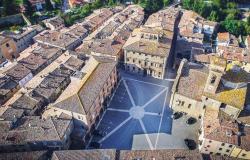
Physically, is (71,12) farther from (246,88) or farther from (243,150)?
(243,150)

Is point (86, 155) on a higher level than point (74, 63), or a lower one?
lower

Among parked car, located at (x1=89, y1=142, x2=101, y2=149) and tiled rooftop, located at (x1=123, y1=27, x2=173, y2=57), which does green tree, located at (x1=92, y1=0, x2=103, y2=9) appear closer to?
tiled rooftop, located at (x1=123, y1=27, x2=173, y2=57)

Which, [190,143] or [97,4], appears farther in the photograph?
[97,4]

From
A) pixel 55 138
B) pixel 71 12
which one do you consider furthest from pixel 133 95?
pixel 71 12

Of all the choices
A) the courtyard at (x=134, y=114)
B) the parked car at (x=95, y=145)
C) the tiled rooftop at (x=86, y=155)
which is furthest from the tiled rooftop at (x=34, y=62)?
the tiled rooftop at (x=86, y=155)

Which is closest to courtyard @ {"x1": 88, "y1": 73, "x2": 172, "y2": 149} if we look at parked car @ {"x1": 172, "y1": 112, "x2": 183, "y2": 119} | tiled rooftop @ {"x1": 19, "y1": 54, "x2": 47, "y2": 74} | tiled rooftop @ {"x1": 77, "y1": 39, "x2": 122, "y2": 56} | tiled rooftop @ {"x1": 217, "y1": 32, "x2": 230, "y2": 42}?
parked car @ {"x1": 172, "y1": 112, "x2": 183, "y2": 119}

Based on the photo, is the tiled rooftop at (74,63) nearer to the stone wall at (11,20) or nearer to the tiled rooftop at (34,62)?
the tiled rooftop at (34,62)

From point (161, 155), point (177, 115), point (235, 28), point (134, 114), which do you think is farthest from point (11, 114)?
point (235, 28)

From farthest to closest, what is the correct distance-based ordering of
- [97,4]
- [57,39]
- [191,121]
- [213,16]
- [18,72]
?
[97,4], [213,16], [57,39], [18,72], [191,121]

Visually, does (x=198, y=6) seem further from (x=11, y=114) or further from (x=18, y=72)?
(x=11, y=114)
